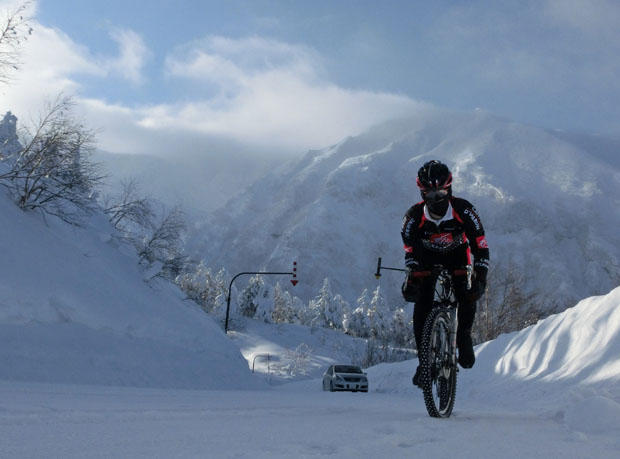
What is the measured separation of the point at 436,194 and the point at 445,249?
585 mm

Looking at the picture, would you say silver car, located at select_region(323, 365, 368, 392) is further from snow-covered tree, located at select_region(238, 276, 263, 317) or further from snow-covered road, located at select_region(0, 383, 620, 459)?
snow-covered tree, located at select_region(238, 276, 263, 317)

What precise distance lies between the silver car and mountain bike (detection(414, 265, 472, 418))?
63.9 feet

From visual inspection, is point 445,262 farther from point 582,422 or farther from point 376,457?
point 376,457

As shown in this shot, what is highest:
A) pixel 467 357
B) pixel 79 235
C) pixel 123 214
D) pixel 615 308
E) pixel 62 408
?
pixel 123 214

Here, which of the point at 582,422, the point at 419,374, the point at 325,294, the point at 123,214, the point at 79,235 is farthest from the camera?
the point at 325,294

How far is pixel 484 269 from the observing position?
534 centimetres

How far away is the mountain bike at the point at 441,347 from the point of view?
490 cm

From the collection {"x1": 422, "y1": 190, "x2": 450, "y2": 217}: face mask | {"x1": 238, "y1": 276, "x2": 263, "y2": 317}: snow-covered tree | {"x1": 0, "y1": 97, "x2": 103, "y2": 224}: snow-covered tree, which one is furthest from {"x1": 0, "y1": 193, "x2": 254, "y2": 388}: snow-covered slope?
{"x1": 238, "y1": 276, "x2": 263, "y2": 317}: snow-covered tree

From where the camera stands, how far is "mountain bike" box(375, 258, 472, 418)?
4.90 metres

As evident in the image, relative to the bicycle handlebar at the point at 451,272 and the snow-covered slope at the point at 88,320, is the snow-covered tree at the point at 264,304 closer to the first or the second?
the snow-covered slope at the point at 88,320

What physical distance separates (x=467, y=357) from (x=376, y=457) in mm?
3135

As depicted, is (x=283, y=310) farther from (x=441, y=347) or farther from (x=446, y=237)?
(x=441, y=347)

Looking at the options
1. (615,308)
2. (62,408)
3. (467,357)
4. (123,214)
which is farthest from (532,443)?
(123,214)

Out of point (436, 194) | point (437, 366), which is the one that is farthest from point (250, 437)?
point (436, 194)
